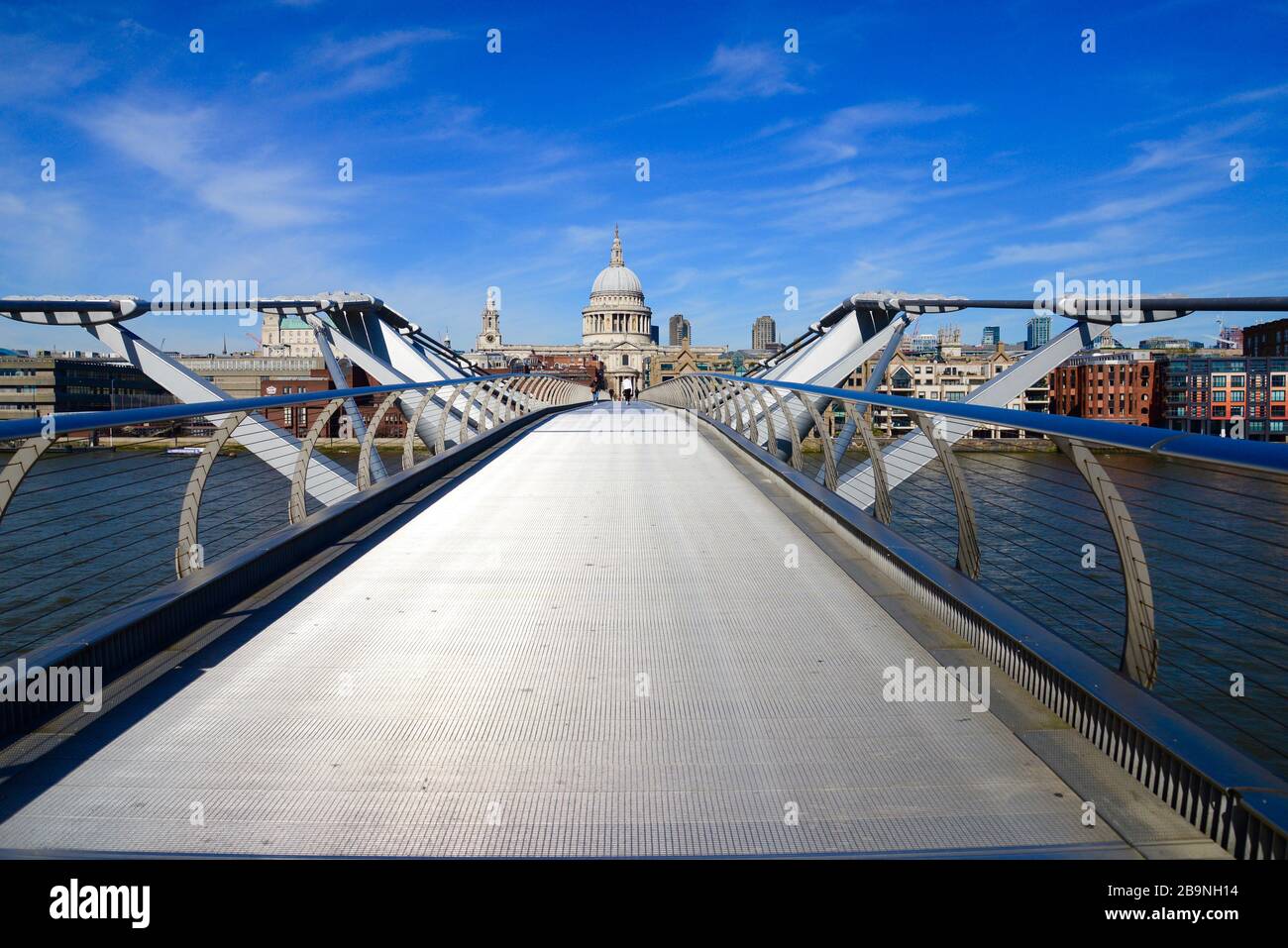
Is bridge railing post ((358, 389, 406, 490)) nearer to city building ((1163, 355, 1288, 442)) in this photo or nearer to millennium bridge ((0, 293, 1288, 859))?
millennium bridge ((0, 293, 1288, 859))

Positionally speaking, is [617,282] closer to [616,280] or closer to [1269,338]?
[616,280]

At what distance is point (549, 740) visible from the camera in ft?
9.37

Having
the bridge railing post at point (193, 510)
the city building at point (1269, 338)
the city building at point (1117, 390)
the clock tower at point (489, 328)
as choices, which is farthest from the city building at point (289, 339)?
the bridge railing post at point (193, 510)

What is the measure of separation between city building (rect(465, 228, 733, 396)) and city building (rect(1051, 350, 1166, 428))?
94.0 m

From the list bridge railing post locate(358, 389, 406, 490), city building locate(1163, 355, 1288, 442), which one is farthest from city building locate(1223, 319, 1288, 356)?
bridge railing post locate(358, 389, 406, 490)

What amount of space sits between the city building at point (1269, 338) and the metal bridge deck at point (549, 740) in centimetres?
2401

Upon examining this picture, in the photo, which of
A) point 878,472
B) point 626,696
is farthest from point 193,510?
point 878,472

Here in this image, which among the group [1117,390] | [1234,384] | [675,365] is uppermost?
[675,365]

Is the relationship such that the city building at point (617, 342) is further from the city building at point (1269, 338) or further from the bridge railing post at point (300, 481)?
the bridge railing post at point (300, 481)

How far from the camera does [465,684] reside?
3.32 m

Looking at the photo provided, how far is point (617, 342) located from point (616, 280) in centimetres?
996
